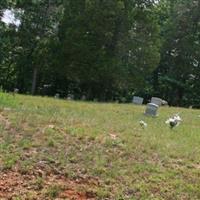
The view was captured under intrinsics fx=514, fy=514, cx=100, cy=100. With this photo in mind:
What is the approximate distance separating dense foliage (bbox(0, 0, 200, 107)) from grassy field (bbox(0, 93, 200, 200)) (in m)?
21.1

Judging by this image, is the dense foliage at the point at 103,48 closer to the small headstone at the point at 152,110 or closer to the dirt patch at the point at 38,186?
the small headstone at the point at 152,110

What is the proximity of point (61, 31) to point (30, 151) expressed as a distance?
28628mm

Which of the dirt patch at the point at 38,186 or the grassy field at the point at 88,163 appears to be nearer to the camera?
the dirt patch at the point at 38,186

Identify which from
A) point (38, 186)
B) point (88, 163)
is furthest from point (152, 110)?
point (38, 186)

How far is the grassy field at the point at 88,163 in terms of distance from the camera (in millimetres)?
7188

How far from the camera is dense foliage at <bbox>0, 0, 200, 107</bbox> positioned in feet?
105

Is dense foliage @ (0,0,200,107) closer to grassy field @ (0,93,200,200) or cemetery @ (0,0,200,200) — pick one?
cemetery @ (0,0,200,200)

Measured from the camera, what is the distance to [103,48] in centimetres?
3278

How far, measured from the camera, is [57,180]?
291 inches

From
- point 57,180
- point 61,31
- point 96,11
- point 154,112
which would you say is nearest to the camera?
point 57,180

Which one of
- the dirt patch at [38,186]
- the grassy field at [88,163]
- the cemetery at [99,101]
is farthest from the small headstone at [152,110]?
the dirt patch at [38,186]

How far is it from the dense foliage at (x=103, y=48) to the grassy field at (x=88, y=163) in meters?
21.1

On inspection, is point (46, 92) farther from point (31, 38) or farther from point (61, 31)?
point (61, 31)

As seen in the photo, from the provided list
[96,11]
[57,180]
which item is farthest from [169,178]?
[96,11]
